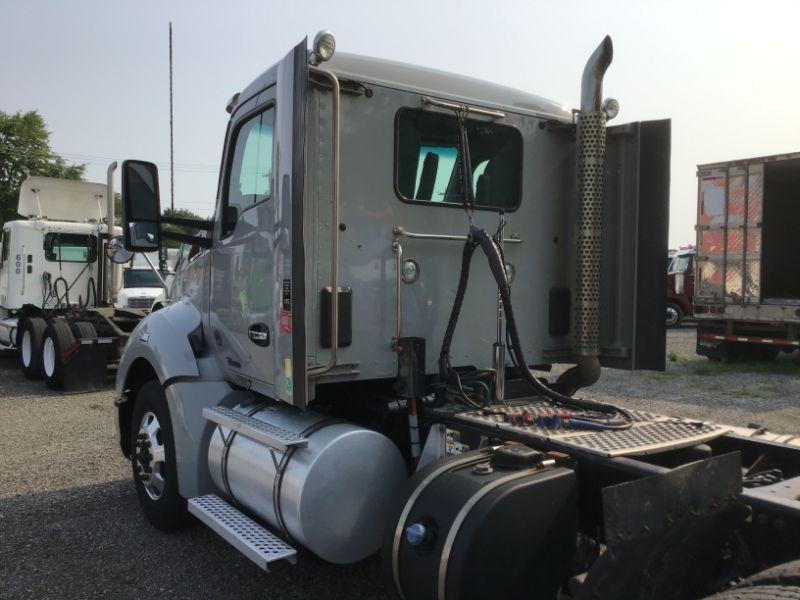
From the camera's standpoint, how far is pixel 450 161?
3943 millimetres

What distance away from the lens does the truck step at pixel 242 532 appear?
3.14 meters

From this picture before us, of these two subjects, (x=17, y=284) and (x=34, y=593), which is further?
(x=17, y=284)

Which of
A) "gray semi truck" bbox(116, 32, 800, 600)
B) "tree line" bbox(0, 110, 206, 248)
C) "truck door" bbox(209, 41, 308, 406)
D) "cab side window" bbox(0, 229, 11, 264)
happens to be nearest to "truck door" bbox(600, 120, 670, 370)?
"gray semi truck" bbox(116, 32, 800, 600)

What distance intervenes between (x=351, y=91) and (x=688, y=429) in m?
2.29

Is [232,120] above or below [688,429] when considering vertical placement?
above

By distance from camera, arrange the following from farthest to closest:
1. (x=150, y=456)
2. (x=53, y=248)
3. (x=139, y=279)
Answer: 1. (x=139, y=279)
2. (x=53, y=248)
3. (x=150, y=456)

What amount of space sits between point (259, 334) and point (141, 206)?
40.7 inches

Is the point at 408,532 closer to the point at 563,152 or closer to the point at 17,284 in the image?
the point at 563,152

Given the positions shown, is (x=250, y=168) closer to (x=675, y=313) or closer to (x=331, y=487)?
(x=331, y=487)

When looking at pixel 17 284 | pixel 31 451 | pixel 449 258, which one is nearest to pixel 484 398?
pixel 449 258

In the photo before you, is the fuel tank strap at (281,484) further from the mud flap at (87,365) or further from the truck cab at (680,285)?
the truck cab at (680,285)

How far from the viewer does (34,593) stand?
3686 mm

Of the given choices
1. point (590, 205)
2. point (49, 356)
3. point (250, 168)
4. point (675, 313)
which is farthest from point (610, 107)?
point (675, 313)

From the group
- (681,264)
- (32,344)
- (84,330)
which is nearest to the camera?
(84,330)
